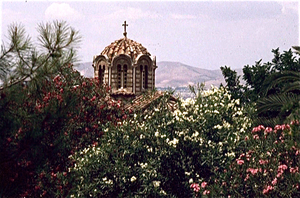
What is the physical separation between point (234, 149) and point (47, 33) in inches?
266

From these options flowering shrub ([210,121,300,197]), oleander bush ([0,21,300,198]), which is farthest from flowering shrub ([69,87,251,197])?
flowering shrub ([210,121,300,197])

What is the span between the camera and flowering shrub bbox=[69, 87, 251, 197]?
47.0 ft

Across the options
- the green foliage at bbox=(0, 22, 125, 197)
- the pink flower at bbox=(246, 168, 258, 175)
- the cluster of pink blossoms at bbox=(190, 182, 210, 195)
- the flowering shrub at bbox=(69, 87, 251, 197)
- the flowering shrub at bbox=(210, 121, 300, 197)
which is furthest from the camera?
the flowering shrub at bbox=(69, 87, 251, 197)

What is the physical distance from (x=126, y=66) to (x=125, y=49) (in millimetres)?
1178

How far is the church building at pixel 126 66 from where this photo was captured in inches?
1423

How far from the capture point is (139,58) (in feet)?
118

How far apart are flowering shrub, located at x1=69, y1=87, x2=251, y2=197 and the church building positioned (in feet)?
67.2

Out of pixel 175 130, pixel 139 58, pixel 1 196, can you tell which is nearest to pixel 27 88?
pixel 1 196

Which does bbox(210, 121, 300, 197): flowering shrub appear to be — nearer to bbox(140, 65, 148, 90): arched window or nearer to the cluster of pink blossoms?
the cluster of pink blossoms

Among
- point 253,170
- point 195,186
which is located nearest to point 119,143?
point 195,186

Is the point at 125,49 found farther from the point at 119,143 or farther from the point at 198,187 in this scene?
the point at 198,187

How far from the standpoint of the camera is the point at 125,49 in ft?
121

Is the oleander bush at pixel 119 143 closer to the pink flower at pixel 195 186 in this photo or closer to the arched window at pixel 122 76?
the pink flower at pixel 195 186

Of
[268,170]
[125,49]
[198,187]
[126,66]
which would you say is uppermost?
[125,49]
